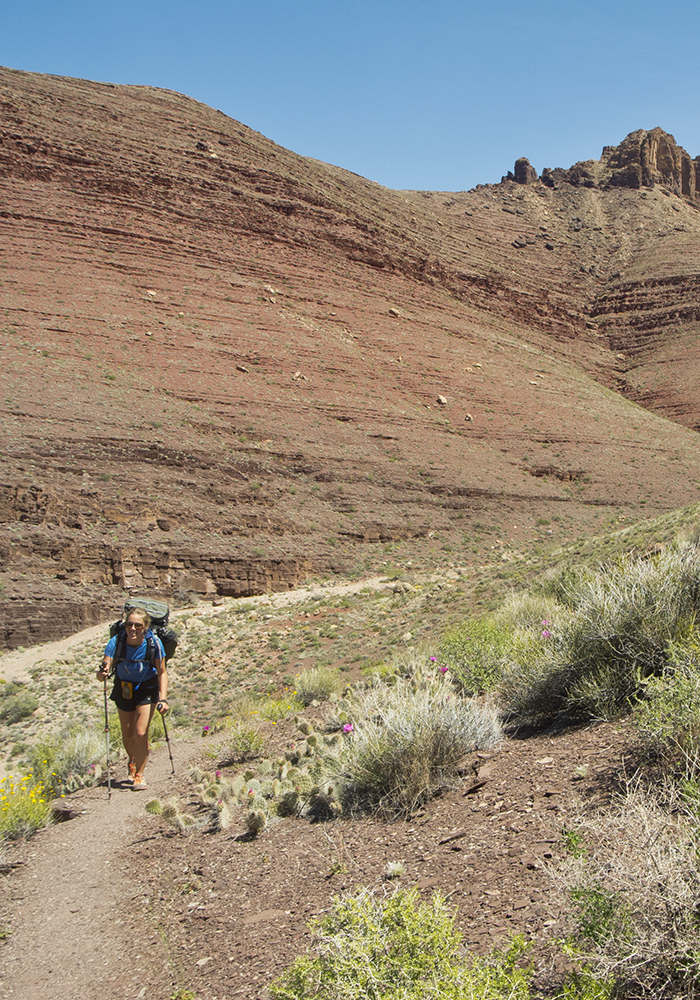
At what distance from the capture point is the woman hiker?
20.3ft

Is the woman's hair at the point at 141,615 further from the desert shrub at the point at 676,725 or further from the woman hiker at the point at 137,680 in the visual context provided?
the desert shrub at the point at 676,725

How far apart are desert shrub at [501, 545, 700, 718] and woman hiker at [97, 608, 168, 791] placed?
3346 mm

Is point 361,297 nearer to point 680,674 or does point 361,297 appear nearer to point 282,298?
point 282,298

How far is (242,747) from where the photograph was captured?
22.1ft

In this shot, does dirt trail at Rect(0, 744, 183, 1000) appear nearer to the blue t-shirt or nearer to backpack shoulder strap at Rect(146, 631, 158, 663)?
the blue t-shirt

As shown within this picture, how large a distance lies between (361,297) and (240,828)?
38.4m

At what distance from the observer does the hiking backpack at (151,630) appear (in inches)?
246

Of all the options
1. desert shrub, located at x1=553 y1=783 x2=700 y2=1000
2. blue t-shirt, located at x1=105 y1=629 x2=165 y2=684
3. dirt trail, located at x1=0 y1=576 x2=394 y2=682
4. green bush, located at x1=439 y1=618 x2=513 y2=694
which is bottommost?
dirt trail, located at x1=0 y1=576 x2=394 y2=682

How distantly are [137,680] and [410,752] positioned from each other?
312cm

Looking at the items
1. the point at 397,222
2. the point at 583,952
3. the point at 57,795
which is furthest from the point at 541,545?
the point at 397,222

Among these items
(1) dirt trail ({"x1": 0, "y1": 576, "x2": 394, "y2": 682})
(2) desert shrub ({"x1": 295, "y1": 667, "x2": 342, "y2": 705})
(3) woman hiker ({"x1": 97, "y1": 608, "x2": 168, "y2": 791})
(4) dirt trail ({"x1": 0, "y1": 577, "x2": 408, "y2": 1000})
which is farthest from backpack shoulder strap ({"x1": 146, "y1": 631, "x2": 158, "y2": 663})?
(1) dirt trail ({"x1": 0, "y1": 576, "x2": 394, "y2": 682})

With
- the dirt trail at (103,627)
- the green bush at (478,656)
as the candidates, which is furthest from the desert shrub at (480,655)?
the dirt trail at (103,627)

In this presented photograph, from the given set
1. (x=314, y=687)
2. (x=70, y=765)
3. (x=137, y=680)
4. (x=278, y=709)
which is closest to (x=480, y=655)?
(x=278, y=709)

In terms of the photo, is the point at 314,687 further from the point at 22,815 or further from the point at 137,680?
the point at 22,815
